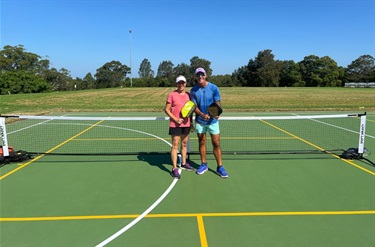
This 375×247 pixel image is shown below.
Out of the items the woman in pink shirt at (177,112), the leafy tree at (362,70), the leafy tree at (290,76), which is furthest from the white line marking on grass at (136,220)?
the leafy tree at (362,70)

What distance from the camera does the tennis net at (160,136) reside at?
806 centimetres

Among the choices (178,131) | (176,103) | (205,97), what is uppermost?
(205,97)

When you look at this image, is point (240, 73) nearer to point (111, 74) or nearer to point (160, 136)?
point (111, 74)

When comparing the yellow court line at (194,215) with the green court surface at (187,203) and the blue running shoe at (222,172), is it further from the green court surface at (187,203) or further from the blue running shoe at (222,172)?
the blue running shoe at (222,172)

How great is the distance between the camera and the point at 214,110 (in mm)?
5750

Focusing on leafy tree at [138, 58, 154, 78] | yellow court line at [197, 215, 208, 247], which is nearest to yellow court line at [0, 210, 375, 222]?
yellow court line at [197, 215, 208, 247]

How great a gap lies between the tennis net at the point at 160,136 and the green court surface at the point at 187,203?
1.04 metres

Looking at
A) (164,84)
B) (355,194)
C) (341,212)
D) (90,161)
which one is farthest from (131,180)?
(164,84)

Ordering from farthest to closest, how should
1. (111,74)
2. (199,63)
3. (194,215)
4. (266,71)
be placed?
(199,63)
(111,74)
(266,71)
(194,215)

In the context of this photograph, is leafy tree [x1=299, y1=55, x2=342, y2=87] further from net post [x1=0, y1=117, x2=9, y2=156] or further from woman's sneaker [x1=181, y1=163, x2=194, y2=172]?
net post [x1=0, y1=117, x2=9, y2=156]

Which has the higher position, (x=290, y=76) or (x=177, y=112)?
(x=290, y=76)

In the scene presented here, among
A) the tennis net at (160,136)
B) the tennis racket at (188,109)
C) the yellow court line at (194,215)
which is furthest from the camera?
the tennis net at (160,136)

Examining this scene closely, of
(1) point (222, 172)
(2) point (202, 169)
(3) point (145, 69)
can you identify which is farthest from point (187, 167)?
(3) point (145, 69)

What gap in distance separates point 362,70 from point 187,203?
111193 mm
